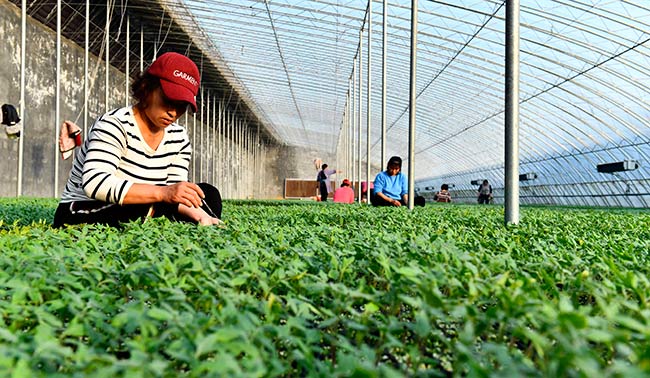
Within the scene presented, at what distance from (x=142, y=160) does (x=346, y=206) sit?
16.9ft

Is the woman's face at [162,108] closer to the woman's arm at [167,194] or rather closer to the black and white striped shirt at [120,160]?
the black and white striped shirt at [120,160]

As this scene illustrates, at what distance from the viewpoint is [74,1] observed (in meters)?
17.4

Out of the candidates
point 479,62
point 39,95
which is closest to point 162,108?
point 39,95

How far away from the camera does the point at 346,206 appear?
8523mm

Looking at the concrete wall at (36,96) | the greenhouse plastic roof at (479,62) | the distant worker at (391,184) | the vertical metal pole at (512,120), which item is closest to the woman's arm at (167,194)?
the vertical metal pole at (512,120)

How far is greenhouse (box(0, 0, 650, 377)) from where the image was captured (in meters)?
1.02

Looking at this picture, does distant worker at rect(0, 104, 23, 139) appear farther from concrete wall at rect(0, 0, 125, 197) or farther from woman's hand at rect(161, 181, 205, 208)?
woman's hand at rect(161, 181, 205, 208)

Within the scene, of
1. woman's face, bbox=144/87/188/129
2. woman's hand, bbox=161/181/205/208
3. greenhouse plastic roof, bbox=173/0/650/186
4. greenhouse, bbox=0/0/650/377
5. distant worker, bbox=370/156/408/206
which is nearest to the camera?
greenhouse, bbox=0/0/650/377

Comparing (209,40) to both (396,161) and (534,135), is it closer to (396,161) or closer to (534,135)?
(396,161)

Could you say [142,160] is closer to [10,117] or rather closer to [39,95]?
[10,117]

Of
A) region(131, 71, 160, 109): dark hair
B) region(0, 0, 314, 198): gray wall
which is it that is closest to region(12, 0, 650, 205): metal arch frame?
region(0, 0, 314, 198): gray wall

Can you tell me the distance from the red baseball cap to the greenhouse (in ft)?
1.75

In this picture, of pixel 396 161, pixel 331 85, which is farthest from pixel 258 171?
pixel 396 161

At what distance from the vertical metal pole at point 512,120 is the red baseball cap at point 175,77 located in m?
2.18
